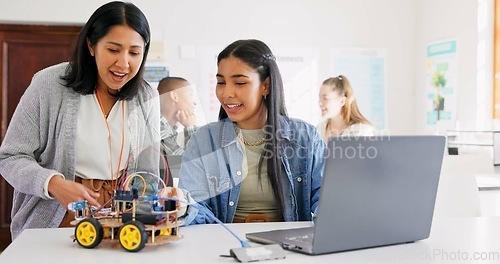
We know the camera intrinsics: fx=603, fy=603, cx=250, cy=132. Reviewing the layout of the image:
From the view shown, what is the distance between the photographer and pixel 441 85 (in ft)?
14.9

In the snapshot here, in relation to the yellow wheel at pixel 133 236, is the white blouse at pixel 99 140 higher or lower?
higher

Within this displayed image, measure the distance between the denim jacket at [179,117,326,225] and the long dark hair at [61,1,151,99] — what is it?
10.6 inches

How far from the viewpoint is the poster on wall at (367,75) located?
4738 millimetres

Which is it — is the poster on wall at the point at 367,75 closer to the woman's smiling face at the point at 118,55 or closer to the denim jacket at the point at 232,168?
the denim jacket at the point at 232,168

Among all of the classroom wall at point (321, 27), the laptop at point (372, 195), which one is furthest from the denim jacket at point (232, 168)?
the classroom wall at point (321, 27)

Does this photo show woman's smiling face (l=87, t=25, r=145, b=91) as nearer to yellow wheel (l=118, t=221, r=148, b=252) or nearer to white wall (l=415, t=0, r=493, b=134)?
yellow wheel (l=118, t=221, r=148, b=252)

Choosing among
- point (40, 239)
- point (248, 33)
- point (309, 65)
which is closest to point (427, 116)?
point (309, 65)

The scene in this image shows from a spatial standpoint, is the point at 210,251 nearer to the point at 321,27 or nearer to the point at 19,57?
the point at 321,27

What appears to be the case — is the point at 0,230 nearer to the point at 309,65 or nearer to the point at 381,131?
the point at 309,65

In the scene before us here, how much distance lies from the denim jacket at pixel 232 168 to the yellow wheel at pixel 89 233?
52 cm

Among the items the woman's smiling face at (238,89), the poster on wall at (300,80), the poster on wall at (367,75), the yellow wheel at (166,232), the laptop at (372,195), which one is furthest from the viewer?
the poster on wall at (367,75)

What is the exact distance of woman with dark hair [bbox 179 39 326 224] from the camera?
181 centimetres

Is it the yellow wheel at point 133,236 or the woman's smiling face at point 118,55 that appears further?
the woman's smiling face at point 118,55

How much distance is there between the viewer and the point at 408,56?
191 inches
